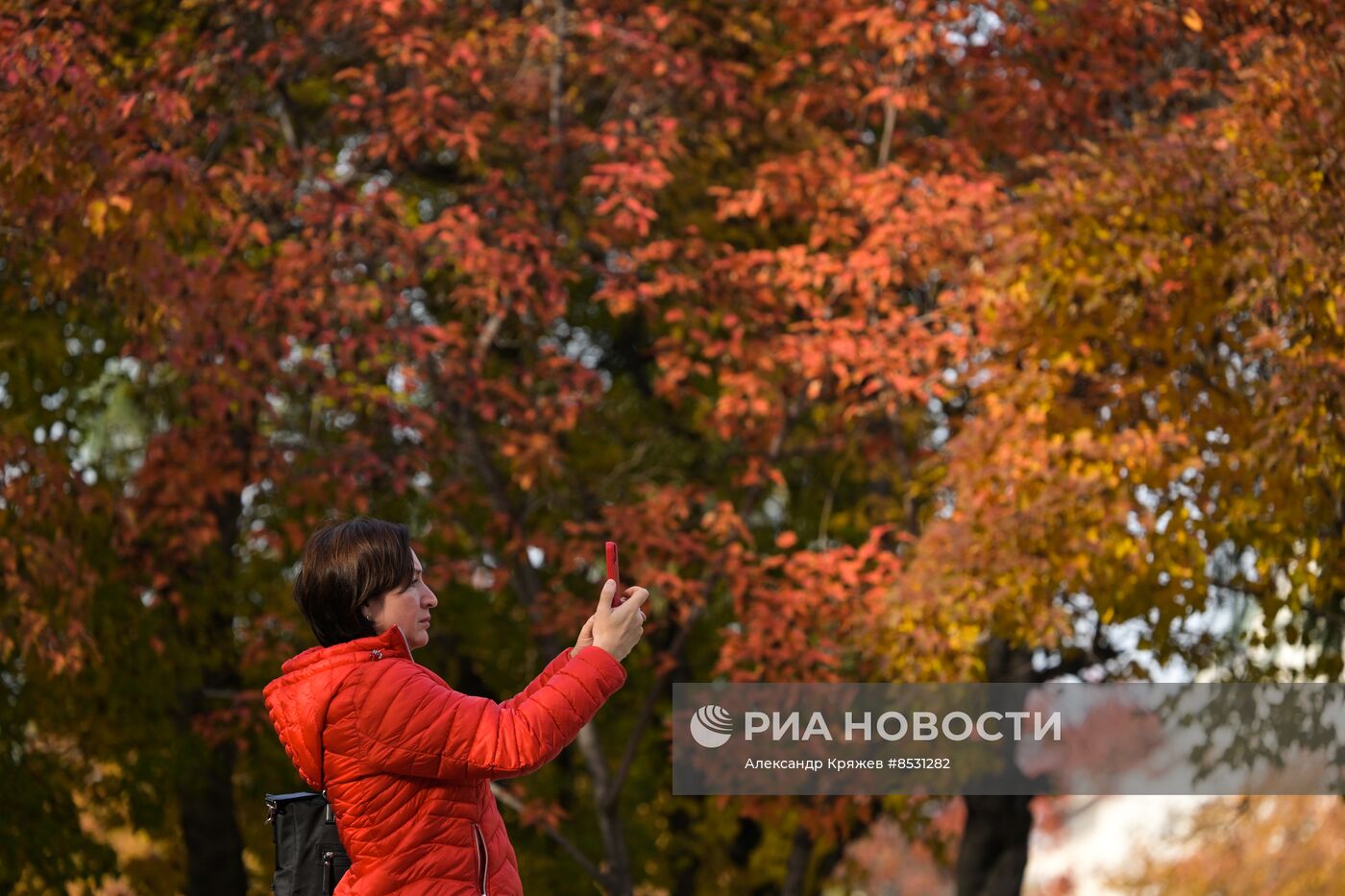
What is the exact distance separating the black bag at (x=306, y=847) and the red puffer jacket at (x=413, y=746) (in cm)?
4

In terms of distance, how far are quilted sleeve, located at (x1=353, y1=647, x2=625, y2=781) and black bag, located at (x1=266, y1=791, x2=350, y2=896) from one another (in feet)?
0.88

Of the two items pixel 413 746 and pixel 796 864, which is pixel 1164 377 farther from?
pixel 413 746

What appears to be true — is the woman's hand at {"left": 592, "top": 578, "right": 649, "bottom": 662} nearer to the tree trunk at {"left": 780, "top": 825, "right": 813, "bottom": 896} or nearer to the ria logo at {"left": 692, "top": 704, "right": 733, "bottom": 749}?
the ria logo at {"left": 692, "top": 704, "right": 733, "bottom": 749}

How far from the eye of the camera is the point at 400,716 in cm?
304

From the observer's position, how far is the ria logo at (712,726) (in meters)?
9.62

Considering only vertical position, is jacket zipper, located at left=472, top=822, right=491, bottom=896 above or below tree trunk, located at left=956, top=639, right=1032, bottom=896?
above

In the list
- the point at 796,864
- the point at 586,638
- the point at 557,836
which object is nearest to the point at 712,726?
Answer: the point at 557,836

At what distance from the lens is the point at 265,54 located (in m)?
8.77

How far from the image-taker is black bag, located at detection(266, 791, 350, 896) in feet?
10.6

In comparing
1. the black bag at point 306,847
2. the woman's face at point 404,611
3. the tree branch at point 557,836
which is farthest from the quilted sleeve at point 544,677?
the tree branch at point 557,836

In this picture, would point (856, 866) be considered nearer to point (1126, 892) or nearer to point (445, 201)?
point (445, 201)

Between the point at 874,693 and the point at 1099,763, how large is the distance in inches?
347

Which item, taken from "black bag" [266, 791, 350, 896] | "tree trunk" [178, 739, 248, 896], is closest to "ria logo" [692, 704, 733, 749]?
"tree trunk" [178, 739, 248, 896]

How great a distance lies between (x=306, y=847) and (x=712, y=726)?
682cm
